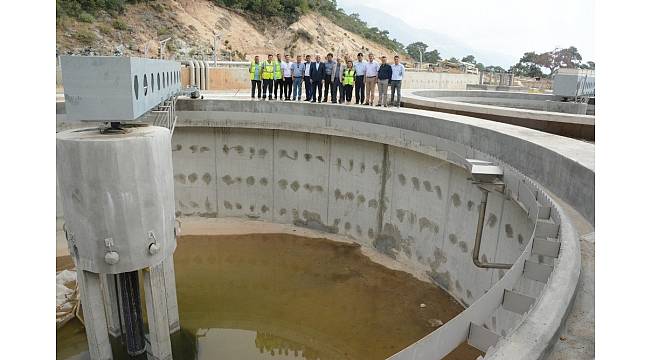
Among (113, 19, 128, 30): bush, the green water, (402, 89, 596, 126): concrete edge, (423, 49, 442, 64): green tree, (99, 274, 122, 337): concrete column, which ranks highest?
(423, 49, 442, 64): green tree

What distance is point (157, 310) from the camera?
7.00 metres

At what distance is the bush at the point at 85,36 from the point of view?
35094mm

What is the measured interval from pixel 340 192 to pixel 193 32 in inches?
1301

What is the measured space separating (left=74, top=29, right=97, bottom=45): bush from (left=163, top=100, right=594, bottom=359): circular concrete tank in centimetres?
2726

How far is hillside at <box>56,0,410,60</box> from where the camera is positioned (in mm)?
36000

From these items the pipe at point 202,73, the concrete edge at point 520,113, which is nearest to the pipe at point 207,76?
the pipe at point 202,73

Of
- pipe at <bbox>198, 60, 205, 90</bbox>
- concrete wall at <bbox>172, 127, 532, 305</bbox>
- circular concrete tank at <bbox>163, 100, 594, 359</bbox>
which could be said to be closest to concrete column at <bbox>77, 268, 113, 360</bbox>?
circular concrete tank at <bbox>163, 100, 594, 359</bbox>

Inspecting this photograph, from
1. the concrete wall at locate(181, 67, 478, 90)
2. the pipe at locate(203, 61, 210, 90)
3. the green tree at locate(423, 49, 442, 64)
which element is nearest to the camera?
the pipe at locate(203, 61, 210, 90)

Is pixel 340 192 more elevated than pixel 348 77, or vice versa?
pixel 348 77

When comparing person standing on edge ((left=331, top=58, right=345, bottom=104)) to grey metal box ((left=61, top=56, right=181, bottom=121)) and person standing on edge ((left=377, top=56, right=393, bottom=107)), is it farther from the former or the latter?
grey metal box ((left=61, top=56, right=181, bottom=121))

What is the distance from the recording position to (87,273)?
6.38 metres

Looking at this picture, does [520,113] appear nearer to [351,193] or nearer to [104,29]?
[351,193]

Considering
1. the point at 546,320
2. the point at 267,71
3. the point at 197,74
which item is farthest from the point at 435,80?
the point at 546,320

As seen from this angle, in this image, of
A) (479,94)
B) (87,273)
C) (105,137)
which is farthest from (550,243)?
(479,94)
